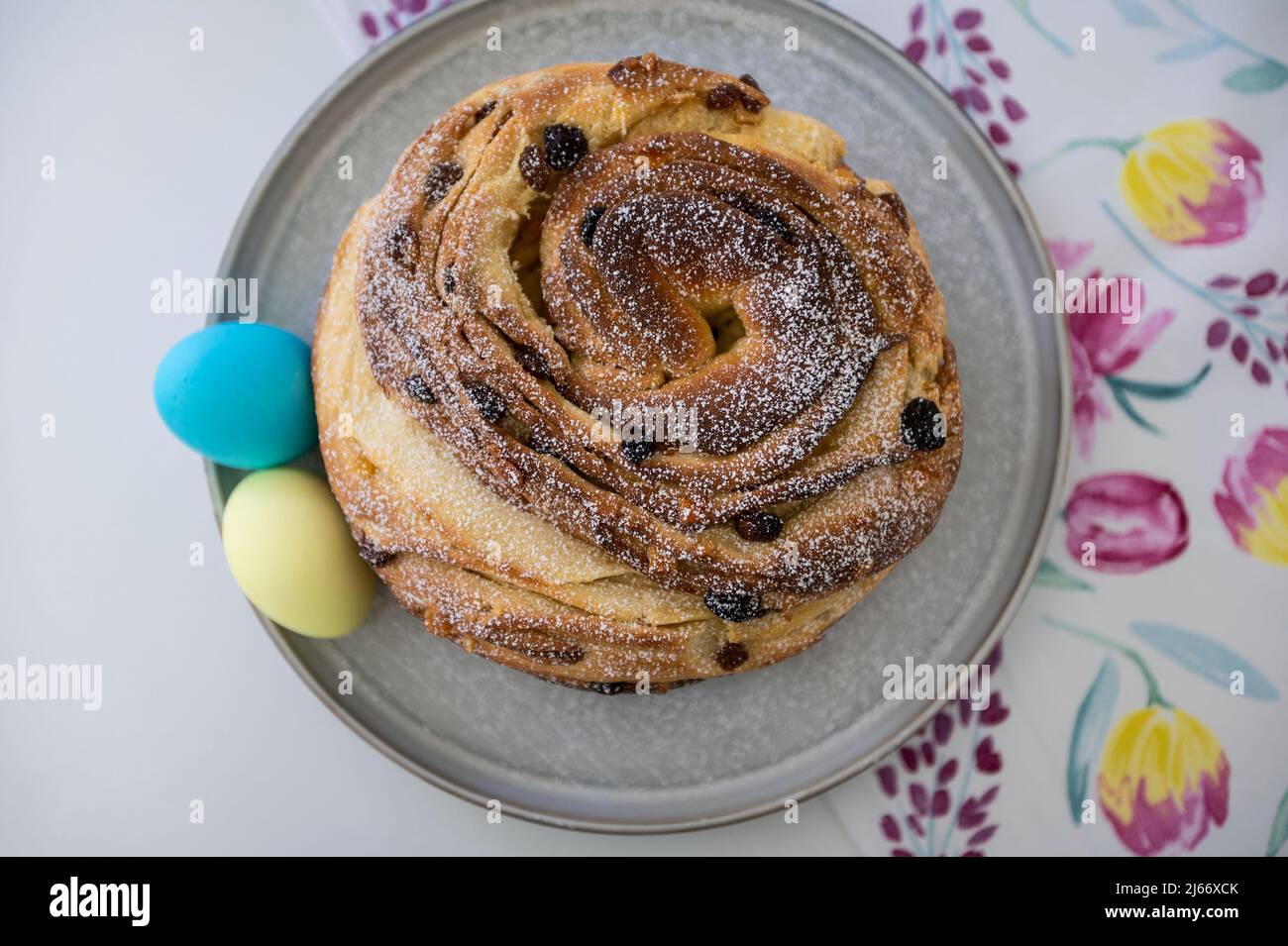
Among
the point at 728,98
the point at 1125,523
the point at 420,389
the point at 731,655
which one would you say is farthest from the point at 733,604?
the point at 1125,523

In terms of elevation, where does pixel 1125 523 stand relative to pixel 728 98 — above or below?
below

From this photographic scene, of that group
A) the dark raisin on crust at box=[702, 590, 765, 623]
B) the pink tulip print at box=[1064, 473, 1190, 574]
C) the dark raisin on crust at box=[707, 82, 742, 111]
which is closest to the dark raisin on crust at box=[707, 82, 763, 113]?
the dark raisin on crust at box=[707, 82, 742, 111]

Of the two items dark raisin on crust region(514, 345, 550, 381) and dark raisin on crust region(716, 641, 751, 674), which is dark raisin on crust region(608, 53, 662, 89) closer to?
dark raisin on crust region(514, 345, 550, 381)

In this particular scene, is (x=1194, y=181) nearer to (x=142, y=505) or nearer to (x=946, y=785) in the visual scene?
(x=946, y=785)

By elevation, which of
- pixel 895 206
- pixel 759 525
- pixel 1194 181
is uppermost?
pixel 1194 181

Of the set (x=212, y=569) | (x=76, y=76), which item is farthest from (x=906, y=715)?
(x=76, y=76)

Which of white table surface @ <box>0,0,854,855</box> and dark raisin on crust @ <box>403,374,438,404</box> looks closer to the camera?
dark raisin on crust @ <box>403,374,438,404</box>

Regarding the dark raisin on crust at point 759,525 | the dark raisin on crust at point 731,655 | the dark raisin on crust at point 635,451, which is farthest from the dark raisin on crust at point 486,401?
the dark raisin on crust at point 731,655
